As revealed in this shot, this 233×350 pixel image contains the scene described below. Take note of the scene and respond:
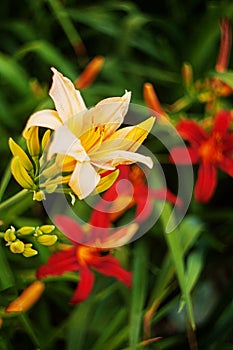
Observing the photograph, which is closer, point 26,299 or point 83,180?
point 83,180

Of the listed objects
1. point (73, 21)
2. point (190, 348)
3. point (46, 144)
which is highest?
point (46, 144)

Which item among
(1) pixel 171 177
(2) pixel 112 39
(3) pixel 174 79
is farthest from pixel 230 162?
(2) pixel 112 39

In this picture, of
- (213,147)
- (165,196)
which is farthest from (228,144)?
(165,196)

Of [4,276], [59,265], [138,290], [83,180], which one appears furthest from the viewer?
[138,290]

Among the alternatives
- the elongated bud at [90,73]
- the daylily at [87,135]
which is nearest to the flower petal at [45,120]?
the daylily at [87,135]

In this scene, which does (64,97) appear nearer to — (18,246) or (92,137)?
(92,137)

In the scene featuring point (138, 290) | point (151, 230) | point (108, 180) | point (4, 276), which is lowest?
point (151, 230)

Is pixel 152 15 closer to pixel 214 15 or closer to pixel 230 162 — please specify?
pixel 214 15
